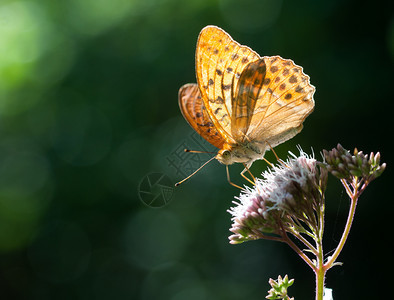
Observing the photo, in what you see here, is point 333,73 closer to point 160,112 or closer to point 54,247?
point 160,112

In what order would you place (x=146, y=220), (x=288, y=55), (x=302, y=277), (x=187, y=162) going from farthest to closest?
1. (x=146, y=220)
2. (x=288, y=55)
3. (x=302, y=277)
4. (x=187, y=162)

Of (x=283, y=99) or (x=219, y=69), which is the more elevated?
(x=219, y=69)

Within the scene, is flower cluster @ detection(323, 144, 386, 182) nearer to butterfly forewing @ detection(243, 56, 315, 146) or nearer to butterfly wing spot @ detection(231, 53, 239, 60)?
butterfly forewing @ detection(243, 56, 315, 146)

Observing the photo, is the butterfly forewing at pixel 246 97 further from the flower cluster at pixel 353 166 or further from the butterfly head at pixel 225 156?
the flower cluster at pixel 353 166

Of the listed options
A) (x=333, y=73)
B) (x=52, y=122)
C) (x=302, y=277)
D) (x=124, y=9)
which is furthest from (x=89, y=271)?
(x=333, y=73)

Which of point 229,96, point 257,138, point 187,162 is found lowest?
point 187,162

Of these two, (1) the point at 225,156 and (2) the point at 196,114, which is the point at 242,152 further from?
(2) the point at 196,114

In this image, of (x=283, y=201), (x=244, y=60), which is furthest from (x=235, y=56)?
(x=283, y=201)

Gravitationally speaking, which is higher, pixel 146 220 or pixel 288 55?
pixel 288 55
